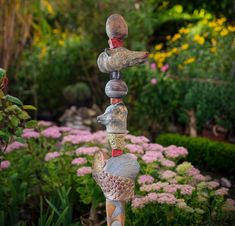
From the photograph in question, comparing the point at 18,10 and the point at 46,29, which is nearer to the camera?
the point at 18,10

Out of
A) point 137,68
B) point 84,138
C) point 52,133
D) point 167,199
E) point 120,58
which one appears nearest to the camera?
point 120,58

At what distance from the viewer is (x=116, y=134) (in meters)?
2.20

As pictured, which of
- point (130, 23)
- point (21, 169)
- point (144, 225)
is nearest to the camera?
point (144, 225)

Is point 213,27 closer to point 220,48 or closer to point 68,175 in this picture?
point 220,48

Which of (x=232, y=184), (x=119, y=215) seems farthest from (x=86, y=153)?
(x=232, y=184)

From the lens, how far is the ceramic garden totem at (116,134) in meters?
2.17

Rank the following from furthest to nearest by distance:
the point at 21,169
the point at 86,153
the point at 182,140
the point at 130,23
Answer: the point at 130,23, the point at 182,140, the point at 21,169, the point at 86,153

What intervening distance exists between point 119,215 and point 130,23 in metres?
6.25

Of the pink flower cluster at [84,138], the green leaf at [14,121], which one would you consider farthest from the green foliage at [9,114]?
the pink flower cluster at [84,138]

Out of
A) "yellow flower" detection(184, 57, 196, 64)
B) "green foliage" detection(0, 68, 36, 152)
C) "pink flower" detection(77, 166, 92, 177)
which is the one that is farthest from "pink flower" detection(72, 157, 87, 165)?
"yellow flower" detection(184, 57, 196, 64)

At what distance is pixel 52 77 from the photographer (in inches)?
341

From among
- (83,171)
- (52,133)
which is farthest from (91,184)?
(52,133)

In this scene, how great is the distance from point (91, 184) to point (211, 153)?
7.05 feet

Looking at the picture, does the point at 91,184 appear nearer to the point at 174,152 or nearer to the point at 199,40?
the point at 174,152
